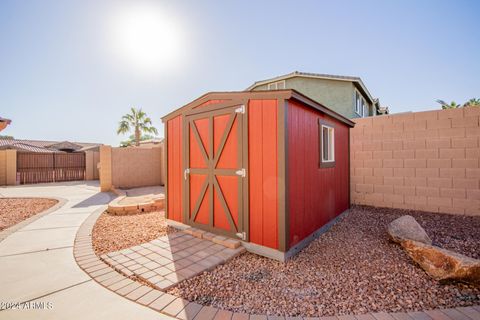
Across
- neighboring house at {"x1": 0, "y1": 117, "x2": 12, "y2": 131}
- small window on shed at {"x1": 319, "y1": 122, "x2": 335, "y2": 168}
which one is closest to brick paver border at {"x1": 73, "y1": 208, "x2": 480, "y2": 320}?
small window on shed at {"x1": 319, "y1": 122, "x2": 335, "y2": 168}

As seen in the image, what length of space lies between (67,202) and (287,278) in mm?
7872

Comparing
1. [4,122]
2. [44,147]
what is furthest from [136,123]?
[4,122]

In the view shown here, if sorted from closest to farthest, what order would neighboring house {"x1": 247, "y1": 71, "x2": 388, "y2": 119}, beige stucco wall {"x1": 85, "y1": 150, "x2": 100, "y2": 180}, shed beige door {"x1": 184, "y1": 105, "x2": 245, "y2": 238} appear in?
shed beige door {"x1": 184, "y1": 105, "x2": 245, "y2": 238} < neighboring house {"x1": 247, "y1": 71, "x2": 388, "y2": 119} < beige stucco wall {"x1": 85, "y1": 150, "x2": 100, "y2": 180}

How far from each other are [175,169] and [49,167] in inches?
536

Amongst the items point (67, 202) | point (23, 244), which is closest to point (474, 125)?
point (23, 244)

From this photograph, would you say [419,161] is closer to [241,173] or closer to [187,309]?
[241,173]

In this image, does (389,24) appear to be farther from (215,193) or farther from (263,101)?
(215,193)

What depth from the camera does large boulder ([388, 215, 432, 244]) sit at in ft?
10.8

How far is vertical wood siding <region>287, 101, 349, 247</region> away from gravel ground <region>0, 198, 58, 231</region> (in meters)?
6.21

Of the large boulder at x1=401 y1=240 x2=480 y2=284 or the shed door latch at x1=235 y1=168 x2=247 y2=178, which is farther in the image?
the shed door latch at x1=235 y1=168 x2=247 y2=178

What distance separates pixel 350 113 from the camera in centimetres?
1191

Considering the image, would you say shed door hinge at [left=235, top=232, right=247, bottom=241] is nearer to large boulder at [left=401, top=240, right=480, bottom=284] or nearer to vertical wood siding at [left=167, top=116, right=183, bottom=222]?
vertical wood siding at [left=167, top=116, right=183, bottom=222]

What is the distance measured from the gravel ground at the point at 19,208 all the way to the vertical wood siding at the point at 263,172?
5.57 m

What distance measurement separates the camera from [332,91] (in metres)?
12.5
